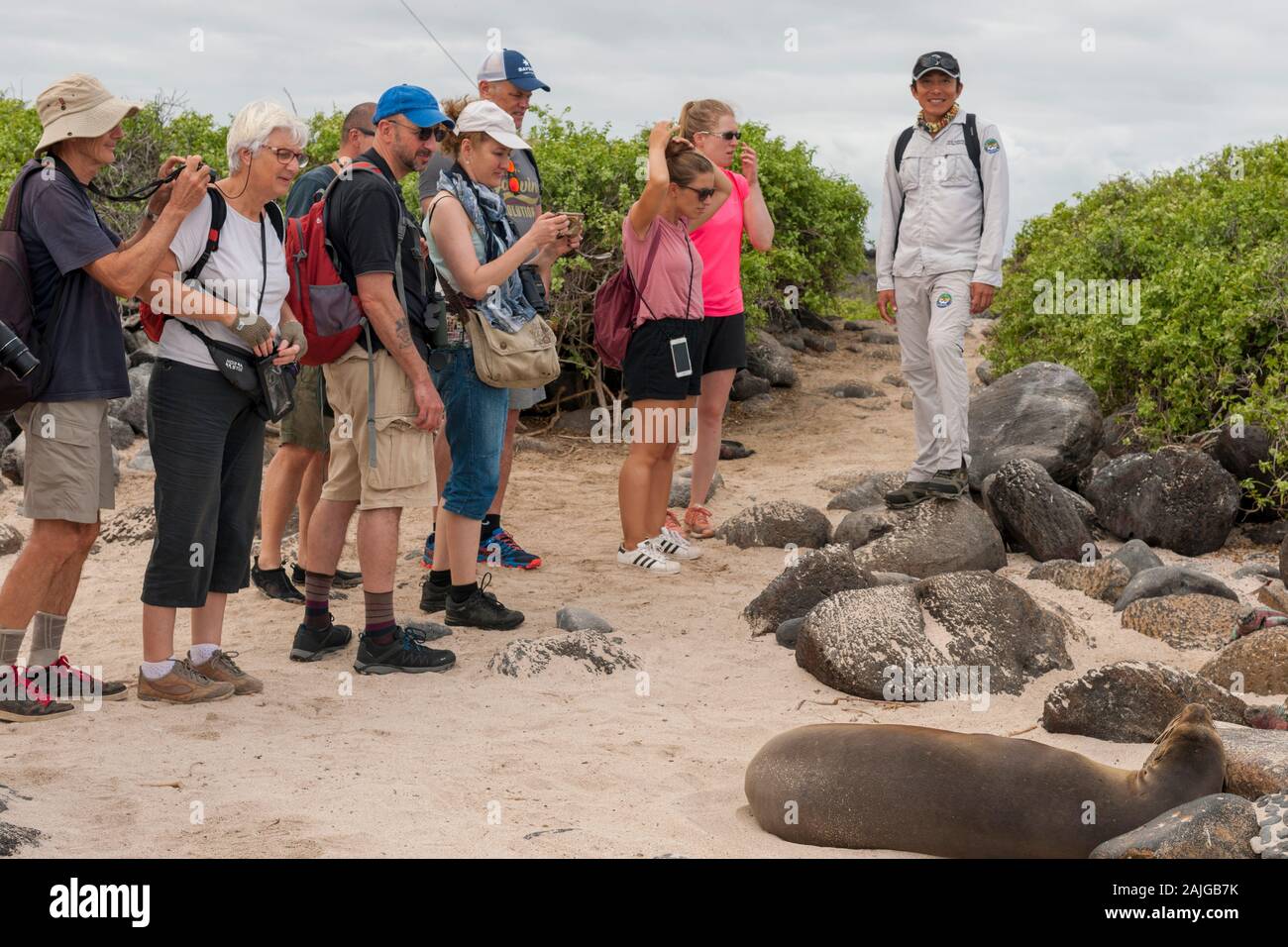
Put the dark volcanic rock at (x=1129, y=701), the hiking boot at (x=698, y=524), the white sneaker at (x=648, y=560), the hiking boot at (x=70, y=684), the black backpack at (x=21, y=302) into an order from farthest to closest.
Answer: the hiking boot at (x=698, y=524)
the white sneaker at (x=648, y=560)
the hiking boot at (x=70, y=684)
the dark volcanic rock at (x=1129, y=701)
the black backpack at (x=21, y=302)

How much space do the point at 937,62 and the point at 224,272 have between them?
3.85 meters

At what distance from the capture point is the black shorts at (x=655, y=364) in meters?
6.88

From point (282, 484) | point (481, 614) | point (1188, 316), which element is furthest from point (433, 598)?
point (1188, 316)

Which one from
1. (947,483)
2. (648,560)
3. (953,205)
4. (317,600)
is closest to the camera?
(317,600)

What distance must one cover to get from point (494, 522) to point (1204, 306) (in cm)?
506

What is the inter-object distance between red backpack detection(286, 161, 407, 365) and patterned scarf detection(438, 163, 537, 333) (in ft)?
1.41

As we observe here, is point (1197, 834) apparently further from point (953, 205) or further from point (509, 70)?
point (509, 70)

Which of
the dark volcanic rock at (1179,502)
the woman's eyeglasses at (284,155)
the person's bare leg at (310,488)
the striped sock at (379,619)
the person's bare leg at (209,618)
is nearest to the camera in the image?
the woman's eyeglasses at (284,155)

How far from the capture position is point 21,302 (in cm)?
445

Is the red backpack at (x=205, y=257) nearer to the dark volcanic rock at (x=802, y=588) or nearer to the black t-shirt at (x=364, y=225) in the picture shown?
the black t-shirt at (x=364, y=225)

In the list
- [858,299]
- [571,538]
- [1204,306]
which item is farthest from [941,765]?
[858,299]

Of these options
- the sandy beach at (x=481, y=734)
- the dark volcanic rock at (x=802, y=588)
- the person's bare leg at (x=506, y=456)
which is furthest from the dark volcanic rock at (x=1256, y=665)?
the person's bare leg at (x=506, y=456)

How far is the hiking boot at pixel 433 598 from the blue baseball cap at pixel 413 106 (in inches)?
91.9

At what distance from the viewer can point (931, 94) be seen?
6.83 m
